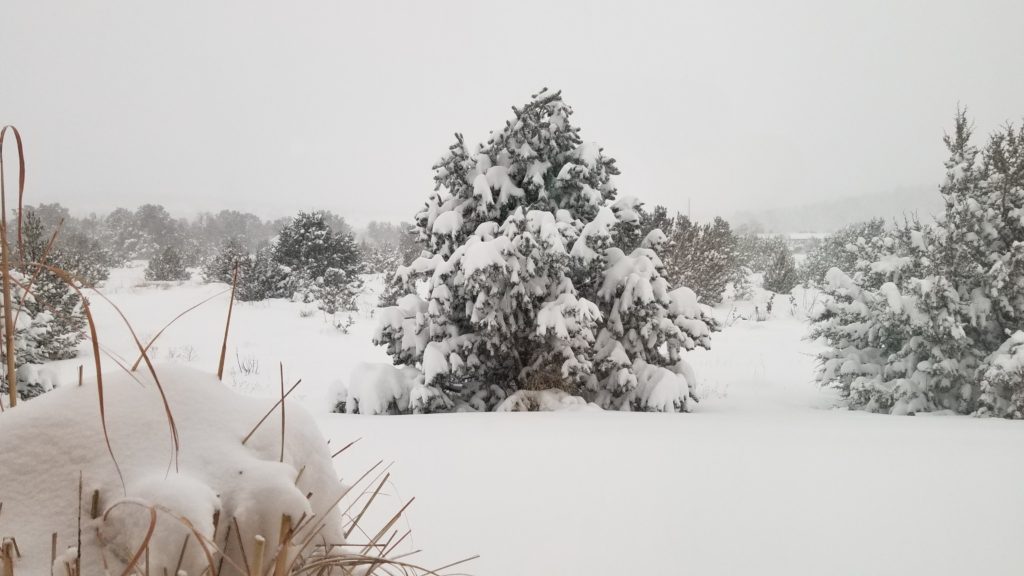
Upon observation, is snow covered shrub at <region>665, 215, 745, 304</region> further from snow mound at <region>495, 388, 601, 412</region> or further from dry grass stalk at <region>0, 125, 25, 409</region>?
dry grass stalk at <region>0, 125, 25, 409</region>

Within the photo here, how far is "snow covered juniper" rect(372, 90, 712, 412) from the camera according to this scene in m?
5.09

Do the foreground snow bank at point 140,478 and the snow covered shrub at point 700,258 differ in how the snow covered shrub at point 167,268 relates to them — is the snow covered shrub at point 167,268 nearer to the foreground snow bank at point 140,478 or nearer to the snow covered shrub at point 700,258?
the snow covered shrub at point 700,258

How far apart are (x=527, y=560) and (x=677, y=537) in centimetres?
53

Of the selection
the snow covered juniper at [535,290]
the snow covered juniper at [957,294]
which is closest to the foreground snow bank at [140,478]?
the snow covered juniper at [535,290]

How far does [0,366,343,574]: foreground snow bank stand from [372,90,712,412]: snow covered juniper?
4.05 meters

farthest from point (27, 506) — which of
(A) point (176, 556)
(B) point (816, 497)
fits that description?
(B) point (816, 497)

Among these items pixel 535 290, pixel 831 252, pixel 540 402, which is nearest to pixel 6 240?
pixel 540 402

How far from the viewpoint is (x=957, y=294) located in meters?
6.27

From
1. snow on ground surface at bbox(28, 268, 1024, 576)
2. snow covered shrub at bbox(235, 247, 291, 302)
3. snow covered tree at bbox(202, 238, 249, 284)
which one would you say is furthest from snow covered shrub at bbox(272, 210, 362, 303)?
snow on ground surface at bbox(28, 268, 1024, 576)

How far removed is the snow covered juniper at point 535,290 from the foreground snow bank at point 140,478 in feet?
13.3

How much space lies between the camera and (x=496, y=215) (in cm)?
582

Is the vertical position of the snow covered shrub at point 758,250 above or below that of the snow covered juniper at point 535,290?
above

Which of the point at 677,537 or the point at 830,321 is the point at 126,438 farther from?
the point at 830,321

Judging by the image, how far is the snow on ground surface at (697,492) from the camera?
1402mm
